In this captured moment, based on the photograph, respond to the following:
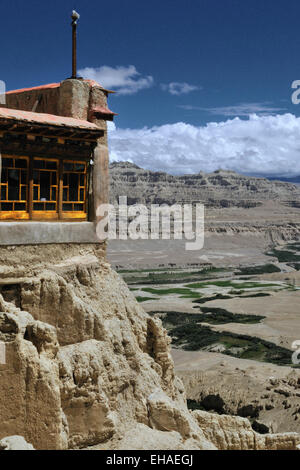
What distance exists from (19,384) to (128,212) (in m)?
143

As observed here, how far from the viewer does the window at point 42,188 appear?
10.8m

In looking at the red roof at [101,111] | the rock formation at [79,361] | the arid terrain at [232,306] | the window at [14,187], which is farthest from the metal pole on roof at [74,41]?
the arid terrain at [232,306]

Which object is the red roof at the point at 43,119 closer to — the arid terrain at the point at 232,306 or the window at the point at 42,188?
the window at the point at 42,188

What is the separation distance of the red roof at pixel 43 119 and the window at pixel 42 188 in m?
0.90

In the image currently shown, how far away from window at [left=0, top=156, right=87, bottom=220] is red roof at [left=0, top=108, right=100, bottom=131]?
35.5 inches

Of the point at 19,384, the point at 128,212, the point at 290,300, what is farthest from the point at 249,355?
the point at 128,212

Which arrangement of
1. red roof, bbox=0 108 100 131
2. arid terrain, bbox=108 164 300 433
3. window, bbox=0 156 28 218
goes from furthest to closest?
1. arid terrain, bbox=108 164 300 433
2. window, bbox=0 156 28 218
3. red roof, bbox=0 108 100 131

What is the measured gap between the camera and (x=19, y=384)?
8477 mm

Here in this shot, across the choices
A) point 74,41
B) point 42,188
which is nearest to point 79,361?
point 42,188

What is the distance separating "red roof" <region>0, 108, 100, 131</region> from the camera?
33.6 ft

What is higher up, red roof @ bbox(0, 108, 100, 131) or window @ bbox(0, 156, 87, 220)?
red roof @ bbox(0, 108, 100, 131)

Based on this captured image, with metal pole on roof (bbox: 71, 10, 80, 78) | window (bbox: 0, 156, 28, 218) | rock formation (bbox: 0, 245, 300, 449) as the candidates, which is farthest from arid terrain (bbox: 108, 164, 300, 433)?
metal pole on roof (bbox: 71, 10, 80, 78)

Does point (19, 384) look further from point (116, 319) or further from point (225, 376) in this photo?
point (225, 376)

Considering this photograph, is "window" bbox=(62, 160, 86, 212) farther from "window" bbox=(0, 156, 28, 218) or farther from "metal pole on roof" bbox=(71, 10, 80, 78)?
"metal pole on roof" bbox=(71, 10, 80, 78)
